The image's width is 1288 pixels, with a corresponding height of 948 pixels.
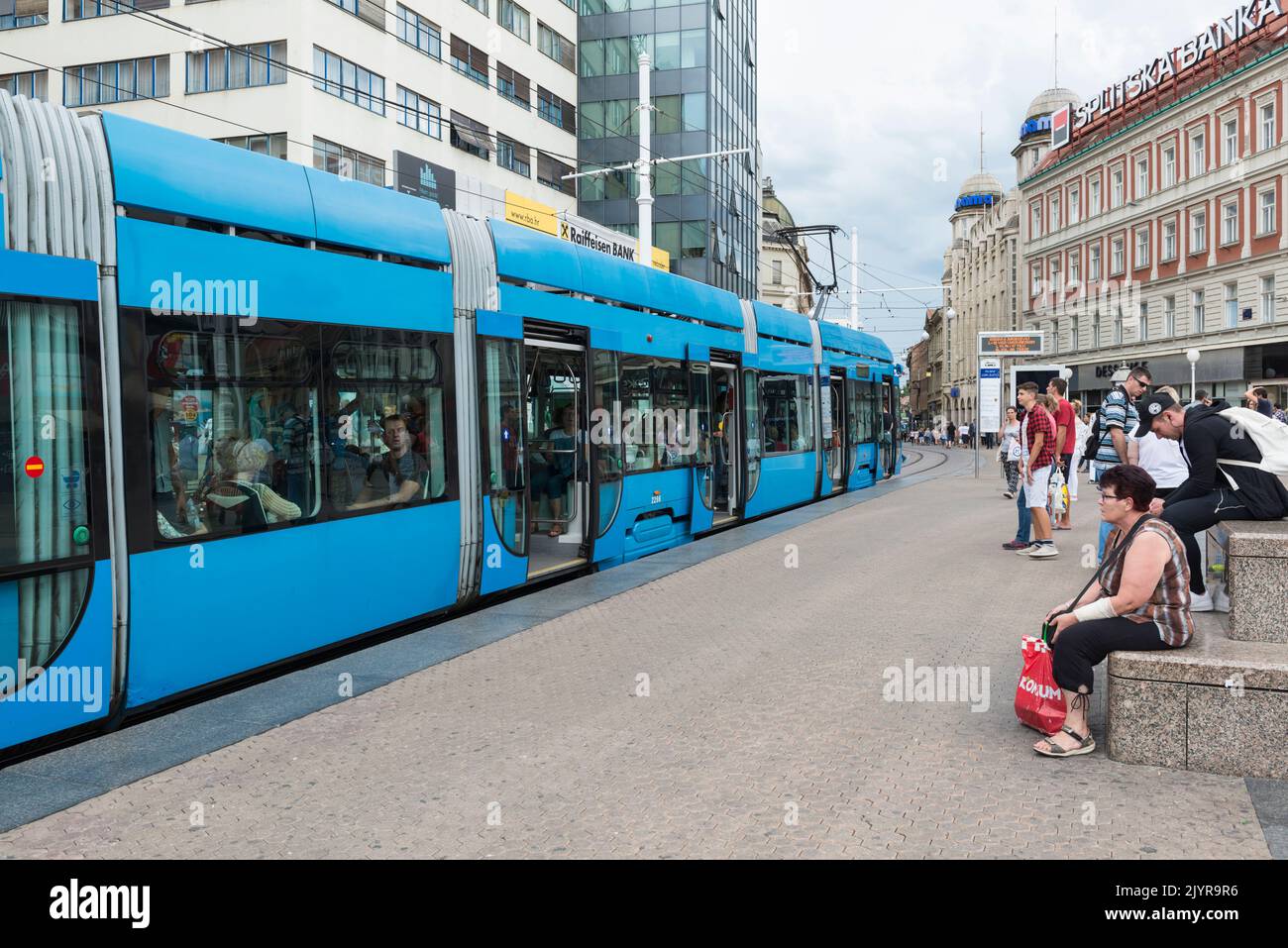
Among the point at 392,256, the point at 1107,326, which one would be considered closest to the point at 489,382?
the point at 392,256

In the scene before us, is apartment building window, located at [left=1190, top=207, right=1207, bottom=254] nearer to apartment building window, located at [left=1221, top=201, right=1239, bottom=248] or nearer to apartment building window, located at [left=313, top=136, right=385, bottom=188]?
apartment building window, located at [left=1221, top=201, right=1239, bottom=248]

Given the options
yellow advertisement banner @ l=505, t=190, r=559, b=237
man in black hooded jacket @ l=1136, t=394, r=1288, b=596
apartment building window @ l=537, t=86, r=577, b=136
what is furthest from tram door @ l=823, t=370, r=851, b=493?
apartment building window @ l=537, t=86, r=577, b=136

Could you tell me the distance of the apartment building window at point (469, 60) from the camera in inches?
1539

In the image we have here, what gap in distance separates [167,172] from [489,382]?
331cm

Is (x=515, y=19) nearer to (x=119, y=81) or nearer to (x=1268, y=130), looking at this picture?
(x=119, y=81)

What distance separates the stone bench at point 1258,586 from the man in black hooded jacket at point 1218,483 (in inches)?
25.2

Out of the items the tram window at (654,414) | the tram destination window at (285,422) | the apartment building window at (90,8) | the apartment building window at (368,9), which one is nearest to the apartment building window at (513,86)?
the apartment building window at (368,9)

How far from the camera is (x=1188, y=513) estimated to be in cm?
693

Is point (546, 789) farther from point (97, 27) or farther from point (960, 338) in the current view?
point (960, 338)

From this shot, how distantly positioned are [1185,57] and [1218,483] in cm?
4844

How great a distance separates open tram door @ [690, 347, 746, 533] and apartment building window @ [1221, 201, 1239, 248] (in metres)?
37.3

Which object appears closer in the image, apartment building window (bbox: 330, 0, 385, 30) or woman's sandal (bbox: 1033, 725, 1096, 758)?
woman's sandal (bbox: 1033, 725, 1096, 758)

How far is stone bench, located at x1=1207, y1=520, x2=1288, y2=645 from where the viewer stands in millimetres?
5703

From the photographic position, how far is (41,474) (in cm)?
513
